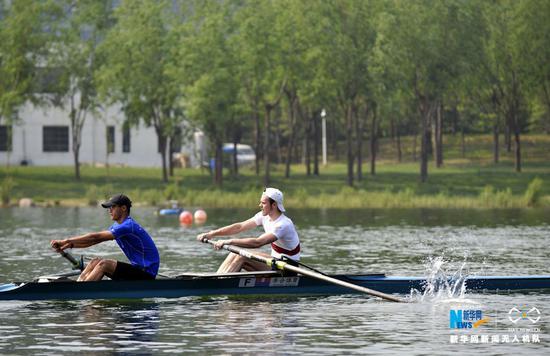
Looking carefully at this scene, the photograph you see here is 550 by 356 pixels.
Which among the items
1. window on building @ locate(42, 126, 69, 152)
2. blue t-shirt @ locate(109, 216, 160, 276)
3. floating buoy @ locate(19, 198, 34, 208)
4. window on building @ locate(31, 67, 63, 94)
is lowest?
floating buoy @ locate(19, 198, 34, 208)

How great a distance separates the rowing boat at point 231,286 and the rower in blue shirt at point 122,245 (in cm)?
21

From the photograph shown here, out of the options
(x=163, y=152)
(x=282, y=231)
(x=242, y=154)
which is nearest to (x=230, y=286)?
(x=282, y=231)

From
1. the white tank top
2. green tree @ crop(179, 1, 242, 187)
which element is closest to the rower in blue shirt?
the white tank top

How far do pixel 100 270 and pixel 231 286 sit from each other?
8.36 ft

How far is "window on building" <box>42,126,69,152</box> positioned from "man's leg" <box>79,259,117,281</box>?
74.5 meters

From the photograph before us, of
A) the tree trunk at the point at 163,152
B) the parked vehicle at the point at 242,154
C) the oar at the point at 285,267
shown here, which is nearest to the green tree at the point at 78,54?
the tree trunk at the point at 163,152

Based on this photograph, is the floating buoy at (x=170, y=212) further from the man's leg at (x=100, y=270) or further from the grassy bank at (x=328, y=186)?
the man's leg at (x=100, y=270)

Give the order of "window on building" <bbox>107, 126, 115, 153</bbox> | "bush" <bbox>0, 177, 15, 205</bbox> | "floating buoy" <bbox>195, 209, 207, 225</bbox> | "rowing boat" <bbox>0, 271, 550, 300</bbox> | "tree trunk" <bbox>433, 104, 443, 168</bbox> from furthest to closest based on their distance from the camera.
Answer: "window on building" <bbox>107, 126, 115, 153</bbox>
"tree trunk" <bbox>433, 104, 443, 168</bbox>
"bush" <bbox>0, 177, 15, 205</bbox>
"floating buoy" <bbox>195, 209, 207, 225</bbox>
"rowing boat" <bbox>0, 271, 550, 300</bbox>

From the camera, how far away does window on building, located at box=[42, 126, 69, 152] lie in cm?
9969

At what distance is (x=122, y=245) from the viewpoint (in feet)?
84.7

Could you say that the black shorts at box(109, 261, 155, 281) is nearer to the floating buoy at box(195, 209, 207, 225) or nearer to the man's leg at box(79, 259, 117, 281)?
the man's leg at box(79, 259, 117, 281)

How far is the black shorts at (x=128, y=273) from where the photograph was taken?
26156 millimetres

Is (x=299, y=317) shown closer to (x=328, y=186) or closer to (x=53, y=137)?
(x=328, y=186)

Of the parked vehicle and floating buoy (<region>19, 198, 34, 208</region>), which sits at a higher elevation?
the parked vehicle
